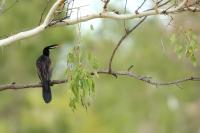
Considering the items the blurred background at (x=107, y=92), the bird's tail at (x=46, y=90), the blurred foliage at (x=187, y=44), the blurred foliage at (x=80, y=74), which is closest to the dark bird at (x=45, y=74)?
the bird's tail at (x=46, y=90)

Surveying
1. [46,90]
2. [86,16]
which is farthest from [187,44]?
[46,90]

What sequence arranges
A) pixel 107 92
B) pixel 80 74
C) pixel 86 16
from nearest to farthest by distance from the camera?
pixel 80 74 < pixel 86 16 < pixel 107 92

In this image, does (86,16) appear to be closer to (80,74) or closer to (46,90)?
(80,74)

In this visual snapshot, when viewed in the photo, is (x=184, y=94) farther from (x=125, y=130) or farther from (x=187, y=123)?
(x=125, y=130)

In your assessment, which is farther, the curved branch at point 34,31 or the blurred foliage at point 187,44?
the blurred foliage at point 187,44

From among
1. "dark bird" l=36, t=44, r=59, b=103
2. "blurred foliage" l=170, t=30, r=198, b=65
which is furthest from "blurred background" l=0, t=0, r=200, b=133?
"blurred foliage" l=170, t=30, r=198, b=65

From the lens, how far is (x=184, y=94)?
1551 inches

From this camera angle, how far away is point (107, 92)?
4712cm

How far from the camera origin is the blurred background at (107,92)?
36.3 m

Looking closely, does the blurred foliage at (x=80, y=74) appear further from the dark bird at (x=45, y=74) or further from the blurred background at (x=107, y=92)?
the blurred background at (x=107, y=92)

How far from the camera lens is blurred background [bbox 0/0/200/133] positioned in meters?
36.3

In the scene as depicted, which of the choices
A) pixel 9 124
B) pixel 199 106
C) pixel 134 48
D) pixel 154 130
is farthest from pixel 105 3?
pixel 134 48

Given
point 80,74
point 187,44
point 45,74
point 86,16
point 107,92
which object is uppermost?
point 86,16

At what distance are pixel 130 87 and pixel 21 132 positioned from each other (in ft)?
27.2
